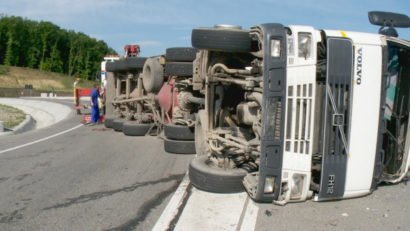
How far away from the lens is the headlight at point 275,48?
11.4ft

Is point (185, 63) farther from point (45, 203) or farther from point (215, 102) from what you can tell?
point (45, 203)

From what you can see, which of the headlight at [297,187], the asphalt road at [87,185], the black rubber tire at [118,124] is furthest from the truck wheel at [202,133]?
the black rubber tire at [118,124]

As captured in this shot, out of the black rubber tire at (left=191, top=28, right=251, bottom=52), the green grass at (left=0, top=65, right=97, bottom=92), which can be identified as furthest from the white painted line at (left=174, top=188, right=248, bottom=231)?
the green grass at (left=0, top=65, right=97, bottom=92)

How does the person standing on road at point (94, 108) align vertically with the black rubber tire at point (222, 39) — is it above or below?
below

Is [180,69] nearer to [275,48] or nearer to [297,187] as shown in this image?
[275,48]

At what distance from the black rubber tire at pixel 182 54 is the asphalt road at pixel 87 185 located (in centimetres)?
189

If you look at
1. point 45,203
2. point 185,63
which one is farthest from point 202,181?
point 185,63

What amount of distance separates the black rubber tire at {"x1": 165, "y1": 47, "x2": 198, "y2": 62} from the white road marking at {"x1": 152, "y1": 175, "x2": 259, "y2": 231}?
354 centimetres

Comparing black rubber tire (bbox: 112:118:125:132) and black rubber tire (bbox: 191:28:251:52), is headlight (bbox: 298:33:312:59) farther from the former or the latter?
black rubber tire (bbox: 112:118:125:132)

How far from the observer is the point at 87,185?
4801 mm

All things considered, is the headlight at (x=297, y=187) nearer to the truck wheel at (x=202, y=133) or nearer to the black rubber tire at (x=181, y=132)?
the truck wheel at (x=202, y=133)

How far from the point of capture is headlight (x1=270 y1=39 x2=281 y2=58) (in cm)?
347

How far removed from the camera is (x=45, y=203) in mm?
4090

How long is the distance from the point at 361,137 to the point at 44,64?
313 ft
